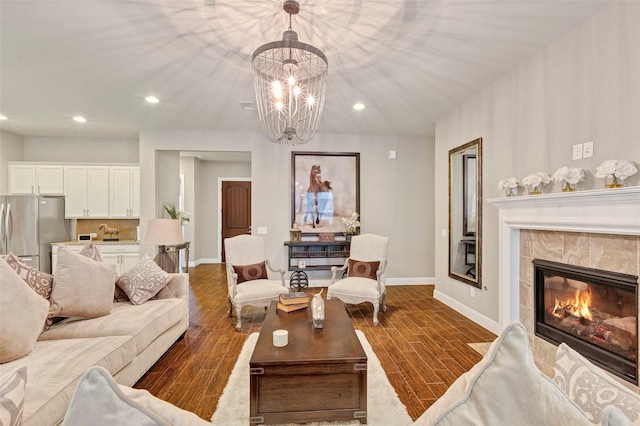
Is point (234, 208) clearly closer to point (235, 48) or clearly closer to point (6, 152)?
point (6, 152)

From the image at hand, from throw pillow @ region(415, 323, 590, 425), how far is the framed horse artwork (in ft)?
15.9

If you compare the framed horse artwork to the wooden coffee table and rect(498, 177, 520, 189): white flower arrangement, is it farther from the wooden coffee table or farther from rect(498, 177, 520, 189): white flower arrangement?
the wooden coffee table

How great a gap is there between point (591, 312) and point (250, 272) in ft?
11.4

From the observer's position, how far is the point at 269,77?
8.23ft

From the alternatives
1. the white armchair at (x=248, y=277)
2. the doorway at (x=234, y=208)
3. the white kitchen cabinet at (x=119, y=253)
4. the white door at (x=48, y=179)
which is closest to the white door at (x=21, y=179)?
the white door at (x=48, y=179)

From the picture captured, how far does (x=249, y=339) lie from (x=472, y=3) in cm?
356

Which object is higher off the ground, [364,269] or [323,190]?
[323,190]

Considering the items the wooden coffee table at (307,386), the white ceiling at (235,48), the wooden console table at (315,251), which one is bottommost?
the wooden coffee table at (307,386)

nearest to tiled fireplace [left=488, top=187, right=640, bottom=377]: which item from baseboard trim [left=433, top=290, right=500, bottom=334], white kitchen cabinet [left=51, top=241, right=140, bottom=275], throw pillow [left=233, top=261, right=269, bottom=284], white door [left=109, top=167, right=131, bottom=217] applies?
baseboard trim [left=433, top=290, right=500, bottom=334]

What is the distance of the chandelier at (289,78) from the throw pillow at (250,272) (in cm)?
194

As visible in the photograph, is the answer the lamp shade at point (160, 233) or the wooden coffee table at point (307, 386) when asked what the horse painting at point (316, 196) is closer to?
the lamp shade at point (160, 233)

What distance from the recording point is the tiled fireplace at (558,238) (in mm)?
1972

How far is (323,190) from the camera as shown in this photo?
5.52 metres

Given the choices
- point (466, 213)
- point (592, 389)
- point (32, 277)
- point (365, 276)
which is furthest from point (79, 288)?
point (466, 213)
